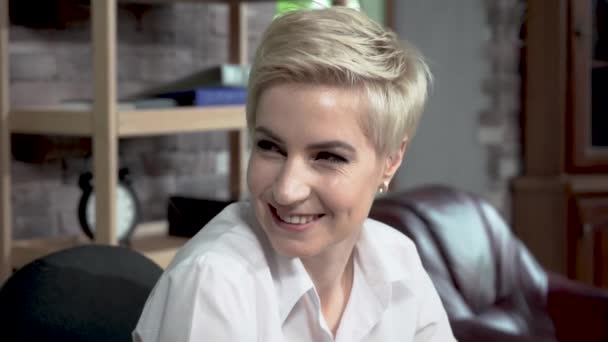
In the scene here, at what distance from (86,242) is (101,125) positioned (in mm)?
351

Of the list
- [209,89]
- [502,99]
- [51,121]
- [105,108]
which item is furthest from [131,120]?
[502,99]

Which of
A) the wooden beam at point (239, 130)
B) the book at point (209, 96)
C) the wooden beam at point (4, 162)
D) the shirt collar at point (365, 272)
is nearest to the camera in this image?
the shirt collar at point (365, 272)

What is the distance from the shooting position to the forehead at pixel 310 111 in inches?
42.3

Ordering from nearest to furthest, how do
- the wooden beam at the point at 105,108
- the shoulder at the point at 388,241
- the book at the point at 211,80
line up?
1. the shoulder at the point at 388,241
2. the wooden beam at the point at 105,108
3. the book at the point at 211,80

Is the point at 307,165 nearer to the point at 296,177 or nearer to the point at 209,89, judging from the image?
the point at 296,177

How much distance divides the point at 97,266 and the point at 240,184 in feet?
5.11

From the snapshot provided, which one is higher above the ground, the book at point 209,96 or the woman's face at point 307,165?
the book at point 209,96

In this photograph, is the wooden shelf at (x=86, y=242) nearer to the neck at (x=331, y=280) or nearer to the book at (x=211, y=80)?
the book at (x=211, y=80)

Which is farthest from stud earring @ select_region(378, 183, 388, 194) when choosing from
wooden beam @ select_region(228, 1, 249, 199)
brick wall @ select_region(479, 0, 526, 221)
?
brick wall @ select_region(479, 0, 526, 221)

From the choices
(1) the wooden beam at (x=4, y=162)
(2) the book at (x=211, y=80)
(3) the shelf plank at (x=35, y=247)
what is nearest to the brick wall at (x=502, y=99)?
(2) the book at (x=211, y=80)

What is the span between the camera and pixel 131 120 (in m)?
2.06

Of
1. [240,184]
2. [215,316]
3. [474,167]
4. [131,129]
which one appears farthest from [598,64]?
[215,316]

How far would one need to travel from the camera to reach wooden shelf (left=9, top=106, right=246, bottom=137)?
6.75 ft

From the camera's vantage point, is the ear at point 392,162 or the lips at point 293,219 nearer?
the lips at point 293,219
